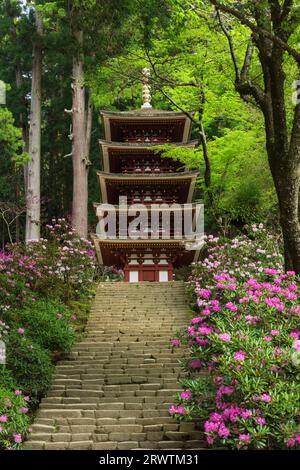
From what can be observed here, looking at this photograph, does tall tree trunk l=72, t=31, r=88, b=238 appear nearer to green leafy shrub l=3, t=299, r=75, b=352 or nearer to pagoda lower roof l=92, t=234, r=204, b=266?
pagoda lower roof l=92, t=234, r=204, b=266

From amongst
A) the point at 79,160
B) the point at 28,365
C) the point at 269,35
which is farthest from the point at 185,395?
the point at 79,160

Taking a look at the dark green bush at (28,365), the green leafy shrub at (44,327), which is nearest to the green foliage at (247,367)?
the dark green bush at (28,365)

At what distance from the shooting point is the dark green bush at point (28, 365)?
8023 millimetres

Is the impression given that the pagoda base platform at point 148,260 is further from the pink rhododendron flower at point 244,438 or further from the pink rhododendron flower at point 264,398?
the pink rhododendron flower at point 244,438

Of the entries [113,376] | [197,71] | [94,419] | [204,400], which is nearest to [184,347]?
[113,376]

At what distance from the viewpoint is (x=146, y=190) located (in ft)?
65.5

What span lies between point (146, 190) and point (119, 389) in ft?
39.7

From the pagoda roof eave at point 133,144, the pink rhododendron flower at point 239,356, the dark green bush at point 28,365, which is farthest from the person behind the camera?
the pagoda roof eave at point 133,144

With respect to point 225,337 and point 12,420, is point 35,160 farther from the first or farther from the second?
point 225,337

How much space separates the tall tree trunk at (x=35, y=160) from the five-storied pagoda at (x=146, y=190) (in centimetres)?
260

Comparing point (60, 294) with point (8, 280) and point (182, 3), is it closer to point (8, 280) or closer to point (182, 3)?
point (8, 280)

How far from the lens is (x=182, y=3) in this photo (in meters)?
7.96

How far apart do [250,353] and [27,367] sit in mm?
3893

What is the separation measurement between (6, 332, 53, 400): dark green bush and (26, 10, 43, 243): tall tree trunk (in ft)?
38.4
